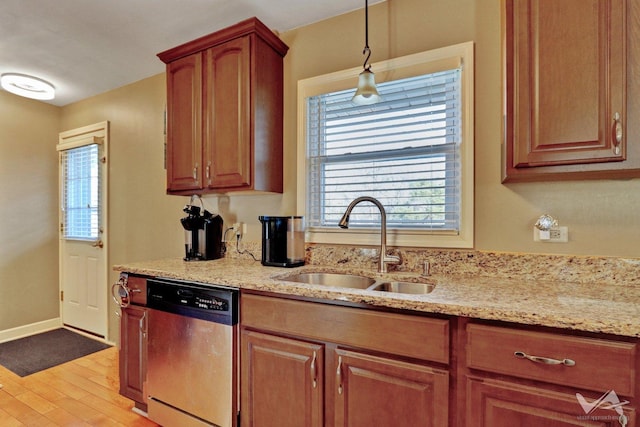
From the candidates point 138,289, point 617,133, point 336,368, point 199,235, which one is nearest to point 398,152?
point 617,133

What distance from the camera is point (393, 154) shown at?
6.32ft

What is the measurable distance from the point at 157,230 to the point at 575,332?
2.95 metres

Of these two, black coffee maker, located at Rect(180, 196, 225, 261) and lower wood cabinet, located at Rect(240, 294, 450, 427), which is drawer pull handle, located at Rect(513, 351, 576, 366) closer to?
lower wood cabinet, located at Rect(240, 294, 450, 427)

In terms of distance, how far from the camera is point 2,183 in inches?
127

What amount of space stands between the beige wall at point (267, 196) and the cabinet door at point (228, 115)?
0.34m

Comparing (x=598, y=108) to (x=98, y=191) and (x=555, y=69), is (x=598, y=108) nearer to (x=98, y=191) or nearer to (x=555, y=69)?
(x=555, y=69)

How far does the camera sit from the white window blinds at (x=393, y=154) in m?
1.79

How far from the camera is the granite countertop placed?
3.24ft

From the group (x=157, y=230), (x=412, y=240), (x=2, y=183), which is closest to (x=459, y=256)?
(x=412, y=240)

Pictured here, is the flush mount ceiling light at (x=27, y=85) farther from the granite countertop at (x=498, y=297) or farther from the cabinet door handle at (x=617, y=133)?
the cabinet door handle at (x=617, y=133)

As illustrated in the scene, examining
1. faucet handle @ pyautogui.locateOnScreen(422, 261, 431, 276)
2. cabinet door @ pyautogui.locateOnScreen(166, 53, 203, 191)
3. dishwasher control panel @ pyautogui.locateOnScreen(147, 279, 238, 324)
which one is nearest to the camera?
dishwasher control panel @ pyautogui.locateOnScreen(147, 279, 238, 324)

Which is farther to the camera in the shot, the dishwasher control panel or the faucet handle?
the faucet handle

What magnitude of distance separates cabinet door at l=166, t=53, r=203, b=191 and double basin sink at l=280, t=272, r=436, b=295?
3.18ft

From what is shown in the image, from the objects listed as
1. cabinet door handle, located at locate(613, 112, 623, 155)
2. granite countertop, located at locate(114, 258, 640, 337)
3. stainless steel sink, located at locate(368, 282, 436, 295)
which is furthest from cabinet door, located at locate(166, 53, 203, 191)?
cabinet door handle, located at locate(613, 112, 623, 155)
